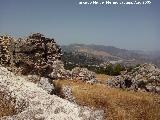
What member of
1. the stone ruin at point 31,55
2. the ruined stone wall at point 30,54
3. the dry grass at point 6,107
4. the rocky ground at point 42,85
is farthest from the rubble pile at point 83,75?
the dry grass at point 6,107

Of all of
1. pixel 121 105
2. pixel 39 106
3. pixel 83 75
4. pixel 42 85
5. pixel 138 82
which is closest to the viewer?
pixel 39 106

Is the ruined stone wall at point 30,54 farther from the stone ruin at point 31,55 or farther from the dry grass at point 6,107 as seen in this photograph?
the dry grass at point 6,107

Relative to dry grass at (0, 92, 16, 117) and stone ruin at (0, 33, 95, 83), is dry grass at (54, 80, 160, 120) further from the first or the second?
dry grass at (0, 92, 16, 117)

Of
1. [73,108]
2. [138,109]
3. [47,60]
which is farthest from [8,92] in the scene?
[138,109]

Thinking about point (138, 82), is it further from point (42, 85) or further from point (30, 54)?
point (42, 85)

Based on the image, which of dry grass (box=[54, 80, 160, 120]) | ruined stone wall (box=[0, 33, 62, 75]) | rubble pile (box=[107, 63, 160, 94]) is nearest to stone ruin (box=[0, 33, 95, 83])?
ruined stone wall (box=[0, 33, 62, 75])

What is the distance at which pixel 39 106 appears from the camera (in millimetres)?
11641

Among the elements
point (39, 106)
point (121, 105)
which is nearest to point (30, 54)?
point (121, 105)

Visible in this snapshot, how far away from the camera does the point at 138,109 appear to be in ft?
85.7

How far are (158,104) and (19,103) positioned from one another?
19.0 metres

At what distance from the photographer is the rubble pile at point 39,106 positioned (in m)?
10.7

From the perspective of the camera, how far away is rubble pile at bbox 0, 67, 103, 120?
35.2ft

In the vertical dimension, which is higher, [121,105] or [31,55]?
[31,55]

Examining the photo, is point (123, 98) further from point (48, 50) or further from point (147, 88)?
point (147, 88)
